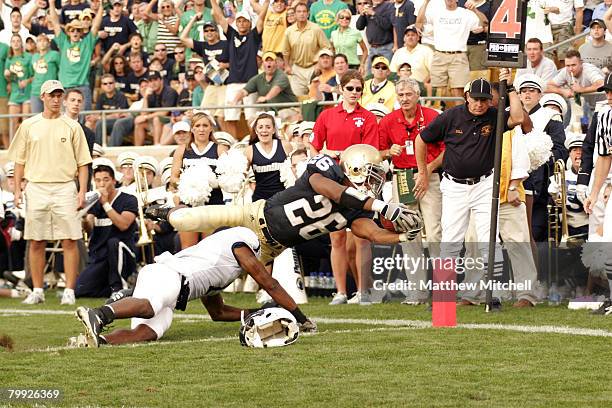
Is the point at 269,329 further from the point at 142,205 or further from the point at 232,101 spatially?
the point at 232,101

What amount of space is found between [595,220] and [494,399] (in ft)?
18.5

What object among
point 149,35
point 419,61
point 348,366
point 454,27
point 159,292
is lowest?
point 348,366

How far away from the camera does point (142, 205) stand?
1492 centimetres

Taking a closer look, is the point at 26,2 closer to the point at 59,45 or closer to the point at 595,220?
the point at 59,45

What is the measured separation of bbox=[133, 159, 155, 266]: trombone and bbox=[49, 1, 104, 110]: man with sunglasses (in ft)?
17.6

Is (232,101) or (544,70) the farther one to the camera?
(232,101)

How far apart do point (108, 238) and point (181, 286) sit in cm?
554

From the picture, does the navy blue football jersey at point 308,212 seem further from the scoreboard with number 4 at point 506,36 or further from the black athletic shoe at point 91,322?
the scoreboard with number 4 at point 506,36

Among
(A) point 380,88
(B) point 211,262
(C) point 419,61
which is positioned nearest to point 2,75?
(C) point 419,61

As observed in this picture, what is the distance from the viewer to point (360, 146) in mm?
10148

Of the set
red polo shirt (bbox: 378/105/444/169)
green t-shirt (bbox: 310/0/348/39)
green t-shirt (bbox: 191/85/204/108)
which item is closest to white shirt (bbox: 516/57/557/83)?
red polo shirt (bbox: 378/105/444/169)

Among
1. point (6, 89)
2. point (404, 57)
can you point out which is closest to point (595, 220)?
point (404, 57)

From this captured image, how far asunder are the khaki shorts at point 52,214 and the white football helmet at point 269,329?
4.93 m

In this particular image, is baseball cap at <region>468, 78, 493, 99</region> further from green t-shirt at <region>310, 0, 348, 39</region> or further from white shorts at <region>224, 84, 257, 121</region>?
green t-shirt at <region>310, 0, 348, 39</region>
